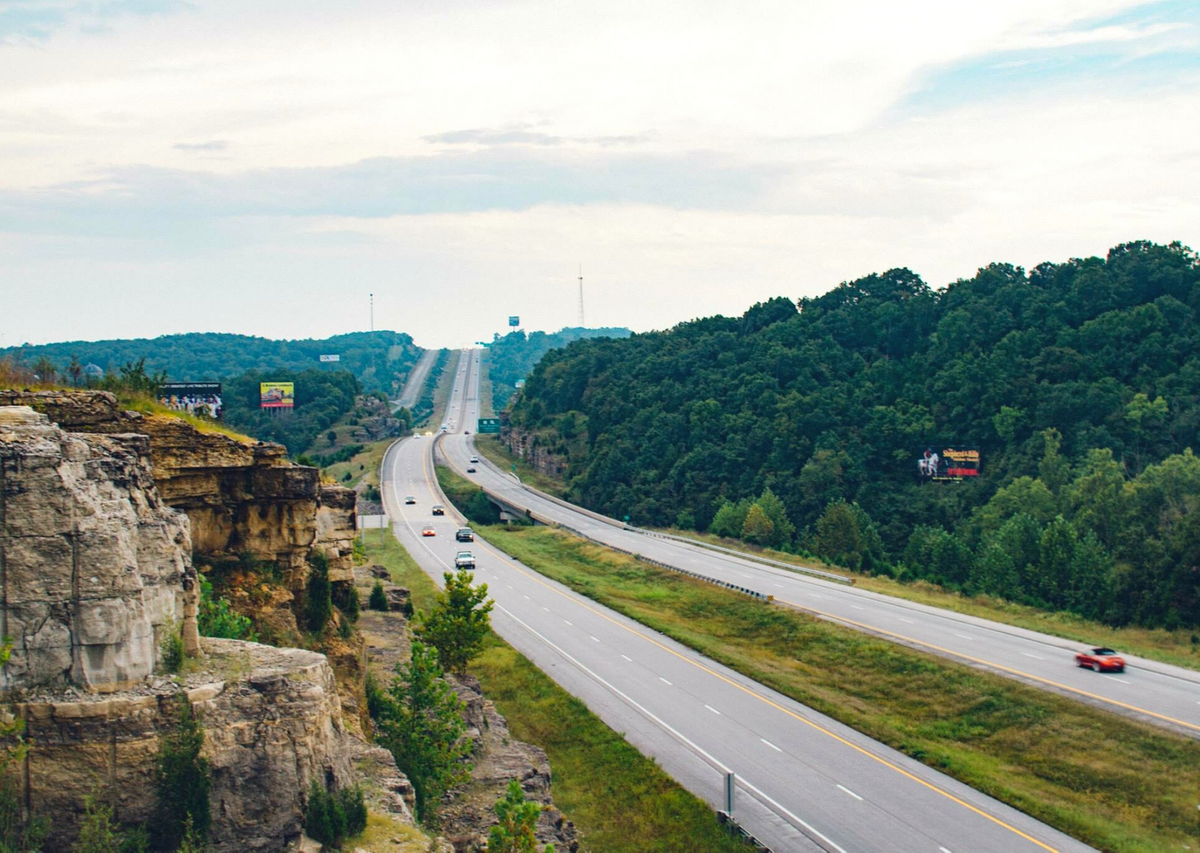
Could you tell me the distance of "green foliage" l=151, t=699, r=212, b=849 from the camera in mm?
16906

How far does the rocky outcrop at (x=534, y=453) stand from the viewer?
14562 cm

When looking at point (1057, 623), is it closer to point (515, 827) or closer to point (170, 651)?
point (515, 827)

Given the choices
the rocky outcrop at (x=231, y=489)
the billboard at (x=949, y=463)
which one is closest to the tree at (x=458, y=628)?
the rocky outcrop at (x=231, y=489)

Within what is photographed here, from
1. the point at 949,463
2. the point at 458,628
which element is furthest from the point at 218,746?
the point at 949,463

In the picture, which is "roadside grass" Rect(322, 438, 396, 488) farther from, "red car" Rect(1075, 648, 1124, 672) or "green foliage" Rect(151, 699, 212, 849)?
"green foliage" Rect(151, 699, 212, 849)

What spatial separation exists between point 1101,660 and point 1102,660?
42 mm

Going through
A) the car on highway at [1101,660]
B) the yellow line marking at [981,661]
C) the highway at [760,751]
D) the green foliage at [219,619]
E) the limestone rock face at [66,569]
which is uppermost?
the limestone rock face at [66,569]

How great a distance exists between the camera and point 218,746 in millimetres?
17422

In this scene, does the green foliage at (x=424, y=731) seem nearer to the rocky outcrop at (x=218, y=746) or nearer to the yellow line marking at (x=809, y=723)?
the rocky outcrop at (x=218, y=746)

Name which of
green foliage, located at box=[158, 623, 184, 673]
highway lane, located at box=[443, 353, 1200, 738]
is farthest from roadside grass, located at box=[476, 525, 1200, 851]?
green foliage, located at box=[158, 623, 184, 673]

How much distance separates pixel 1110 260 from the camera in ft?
369

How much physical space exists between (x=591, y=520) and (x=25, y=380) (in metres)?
86.7

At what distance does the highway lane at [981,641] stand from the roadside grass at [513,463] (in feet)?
172

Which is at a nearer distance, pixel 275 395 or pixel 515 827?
pixel 515 827
